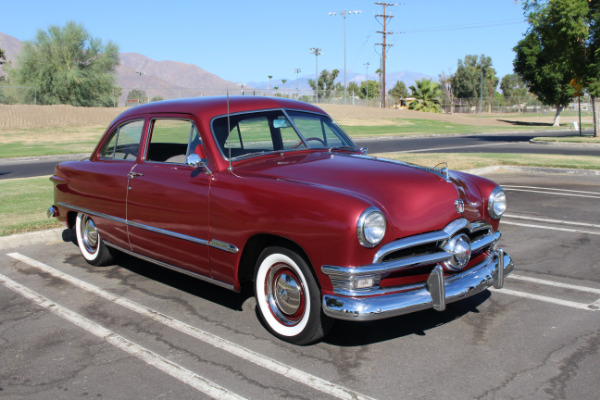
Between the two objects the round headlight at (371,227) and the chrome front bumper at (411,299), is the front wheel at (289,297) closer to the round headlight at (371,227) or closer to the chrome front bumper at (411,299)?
the chrome front bumper at (411,299)

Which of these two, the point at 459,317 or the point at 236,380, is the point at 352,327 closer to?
the point at 459,317

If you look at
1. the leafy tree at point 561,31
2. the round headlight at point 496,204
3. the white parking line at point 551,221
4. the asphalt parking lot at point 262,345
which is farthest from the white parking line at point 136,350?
the leafy tree at point 561,31

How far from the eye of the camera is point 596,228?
25.7ft

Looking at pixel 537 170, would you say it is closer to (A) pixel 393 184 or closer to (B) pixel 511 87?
(A) pixel 393 184

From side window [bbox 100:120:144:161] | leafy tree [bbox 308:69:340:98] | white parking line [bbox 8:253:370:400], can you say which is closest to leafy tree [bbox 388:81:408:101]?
leafy tree [bbox 308:69:340:98]

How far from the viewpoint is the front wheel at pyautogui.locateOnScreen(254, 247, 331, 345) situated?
152 inches

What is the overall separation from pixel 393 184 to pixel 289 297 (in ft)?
3.59

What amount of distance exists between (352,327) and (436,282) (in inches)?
37.3

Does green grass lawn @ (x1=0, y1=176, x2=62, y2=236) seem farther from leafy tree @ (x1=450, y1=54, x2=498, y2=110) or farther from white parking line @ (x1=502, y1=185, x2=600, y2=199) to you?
leafy tree @ (x1=450, y1=54, x2=498, y2=110)

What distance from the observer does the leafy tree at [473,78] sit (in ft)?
343

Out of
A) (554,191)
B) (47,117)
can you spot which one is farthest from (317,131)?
(47,117)

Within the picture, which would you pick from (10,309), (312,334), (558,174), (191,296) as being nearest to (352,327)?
(312,334)

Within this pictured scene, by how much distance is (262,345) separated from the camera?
409 cm

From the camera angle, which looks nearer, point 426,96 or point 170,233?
point 170,233
